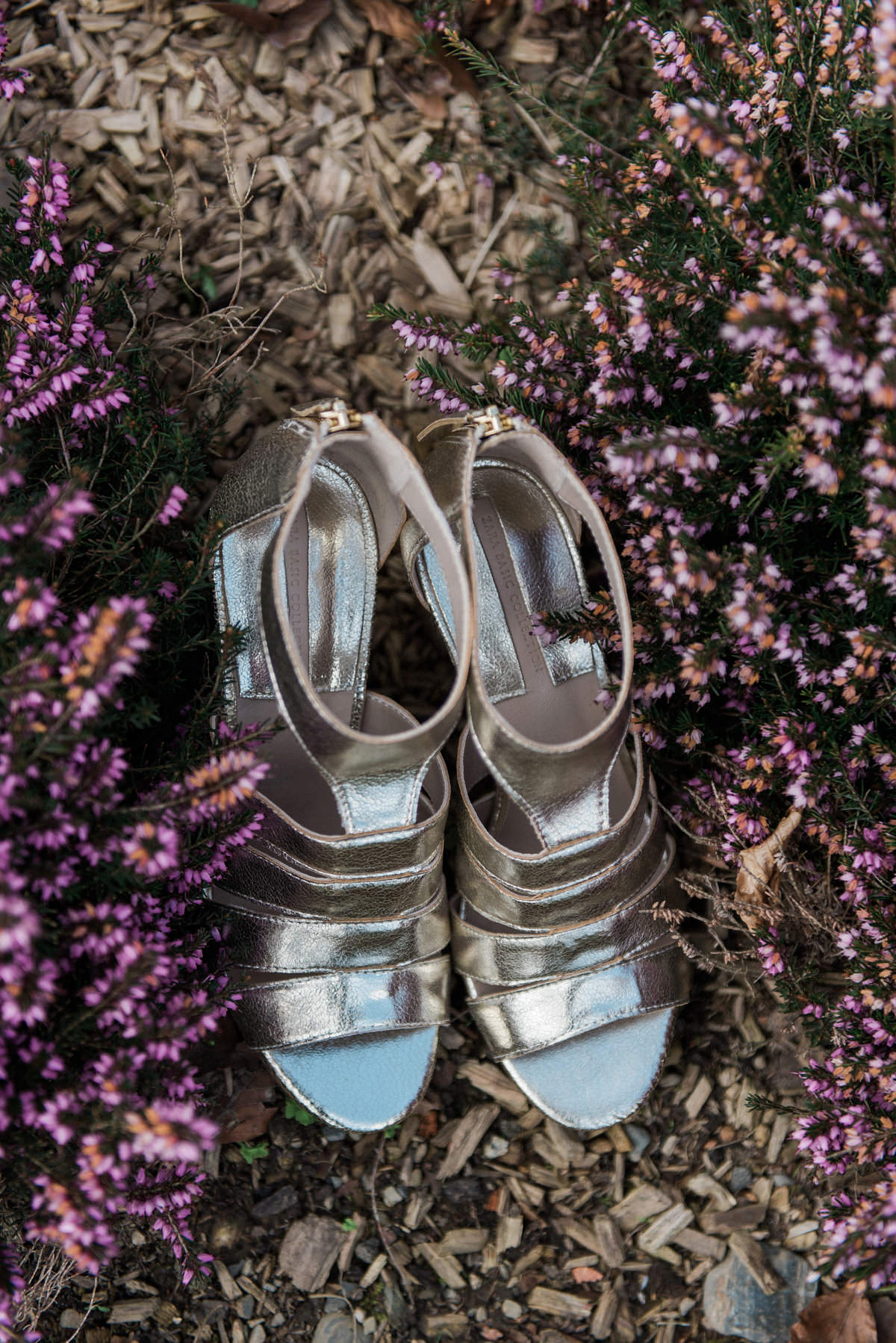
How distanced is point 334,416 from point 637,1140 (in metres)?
1.60

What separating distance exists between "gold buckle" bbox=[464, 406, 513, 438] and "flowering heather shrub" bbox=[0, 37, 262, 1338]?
0.54 meters

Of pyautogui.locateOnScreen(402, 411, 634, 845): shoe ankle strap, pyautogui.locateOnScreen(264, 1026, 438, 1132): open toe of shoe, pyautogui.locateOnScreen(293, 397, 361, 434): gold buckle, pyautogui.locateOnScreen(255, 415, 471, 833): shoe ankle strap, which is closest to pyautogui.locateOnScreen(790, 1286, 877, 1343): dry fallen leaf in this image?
pyautogui.locateOnScreen(264, 1026, 438, 1132): open toe of shoe

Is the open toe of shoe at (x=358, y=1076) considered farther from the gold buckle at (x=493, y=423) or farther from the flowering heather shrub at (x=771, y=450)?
the gold buckle at (x=493, y=423)

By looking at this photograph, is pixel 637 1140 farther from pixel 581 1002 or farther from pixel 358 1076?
pixel 358 1076

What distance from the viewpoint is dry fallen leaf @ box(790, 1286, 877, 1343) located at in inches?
75.9

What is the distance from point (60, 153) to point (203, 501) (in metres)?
0.83

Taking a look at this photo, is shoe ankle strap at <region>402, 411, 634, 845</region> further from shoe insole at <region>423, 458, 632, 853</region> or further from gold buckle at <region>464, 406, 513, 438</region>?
shoe insole at <region>423, 458, 632, 853</region>

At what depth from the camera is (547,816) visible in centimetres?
204

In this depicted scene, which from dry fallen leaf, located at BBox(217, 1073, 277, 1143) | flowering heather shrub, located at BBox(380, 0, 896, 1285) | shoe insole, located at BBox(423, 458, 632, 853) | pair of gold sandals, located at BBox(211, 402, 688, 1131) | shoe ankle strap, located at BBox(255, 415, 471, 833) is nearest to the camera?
flowering heather shrub, located at BBox(380, 0, 896, 1285)

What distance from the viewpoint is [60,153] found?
228cm

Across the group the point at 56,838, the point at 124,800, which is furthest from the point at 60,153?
the point at 56,838

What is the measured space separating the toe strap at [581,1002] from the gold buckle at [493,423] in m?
1.05

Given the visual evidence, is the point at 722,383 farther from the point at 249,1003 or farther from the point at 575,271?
the point at 249,1003

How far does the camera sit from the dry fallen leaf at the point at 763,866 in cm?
192
